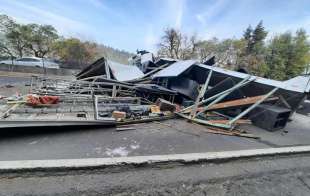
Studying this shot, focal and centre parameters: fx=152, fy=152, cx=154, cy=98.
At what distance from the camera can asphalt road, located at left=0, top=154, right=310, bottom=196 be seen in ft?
5.60

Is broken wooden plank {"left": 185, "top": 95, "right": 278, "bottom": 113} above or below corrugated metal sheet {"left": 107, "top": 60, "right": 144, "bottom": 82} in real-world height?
below

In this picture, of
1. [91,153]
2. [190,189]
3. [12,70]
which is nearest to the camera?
[190,189]

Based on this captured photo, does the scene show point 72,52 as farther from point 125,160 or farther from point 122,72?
point 125,160

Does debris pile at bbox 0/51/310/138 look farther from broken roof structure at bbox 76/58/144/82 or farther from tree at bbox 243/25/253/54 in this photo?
tree at bbox 243/25/253/54

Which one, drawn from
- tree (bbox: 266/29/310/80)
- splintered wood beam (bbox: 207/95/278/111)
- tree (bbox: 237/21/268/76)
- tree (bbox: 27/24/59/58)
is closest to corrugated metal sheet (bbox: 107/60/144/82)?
splintered wood beam (bbox: 207/95/278/111)

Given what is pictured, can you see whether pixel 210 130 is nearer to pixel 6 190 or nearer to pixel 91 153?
pixel 91 153

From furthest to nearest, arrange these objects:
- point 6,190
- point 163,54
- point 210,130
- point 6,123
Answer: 1. point 163,54
2. point 210,130
3. point 6,123
4. point 6,190

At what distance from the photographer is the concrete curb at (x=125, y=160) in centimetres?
192

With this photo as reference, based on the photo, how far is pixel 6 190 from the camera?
162 cm

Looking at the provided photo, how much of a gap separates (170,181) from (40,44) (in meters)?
29.7

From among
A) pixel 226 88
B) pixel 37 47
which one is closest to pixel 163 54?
pixel 37 47

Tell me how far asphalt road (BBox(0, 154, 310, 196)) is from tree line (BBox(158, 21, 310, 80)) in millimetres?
25415

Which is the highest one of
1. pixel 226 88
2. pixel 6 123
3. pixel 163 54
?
pixel 163 54

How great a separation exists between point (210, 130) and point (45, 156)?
10.9 feet
